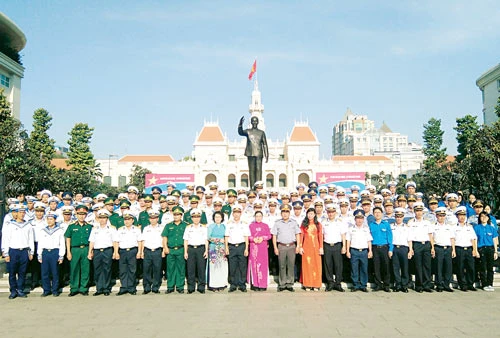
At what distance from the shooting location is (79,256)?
24.2 feet

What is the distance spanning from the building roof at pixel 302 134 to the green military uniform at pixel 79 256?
224ft

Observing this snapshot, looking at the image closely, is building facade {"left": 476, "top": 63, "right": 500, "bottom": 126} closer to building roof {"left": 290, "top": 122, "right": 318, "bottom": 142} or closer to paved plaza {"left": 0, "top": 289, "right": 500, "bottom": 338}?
building roof {"left": 290, "top": 122, "right": 318, "bottom": 142}

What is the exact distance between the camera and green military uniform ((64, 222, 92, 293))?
24.1 ft

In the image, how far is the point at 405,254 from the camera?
7.46 metres

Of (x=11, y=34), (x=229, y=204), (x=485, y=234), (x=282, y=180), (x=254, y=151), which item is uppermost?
(x=11, y=34)

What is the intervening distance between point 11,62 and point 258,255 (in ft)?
119

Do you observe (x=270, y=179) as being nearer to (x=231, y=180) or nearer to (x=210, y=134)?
(x=231, y=180)

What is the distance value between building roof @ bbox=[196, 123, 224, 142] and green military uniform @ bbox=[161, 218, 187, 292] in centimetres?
6783

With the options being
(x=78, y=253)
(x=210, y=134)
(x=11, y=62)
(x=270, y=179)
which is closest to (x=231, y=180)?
(x=270, y=179)

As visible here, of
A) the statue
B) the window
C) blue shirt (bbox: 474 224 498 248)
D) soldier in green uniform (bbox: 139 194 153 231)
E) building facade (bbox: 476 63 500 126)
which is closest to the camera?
blue shirt (bbox: 474 224 498 248)

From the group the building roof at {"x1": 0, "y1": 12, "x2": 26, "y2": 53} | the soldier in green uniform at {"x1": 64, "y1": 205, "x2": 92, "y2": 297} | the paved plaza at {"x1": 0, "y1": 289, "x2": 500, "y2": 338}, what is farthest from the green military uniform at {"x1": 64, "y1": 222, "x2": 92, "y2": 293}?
the building roof at {"x1": 0, "y1": 12, "x2": 26, "y2": 53}

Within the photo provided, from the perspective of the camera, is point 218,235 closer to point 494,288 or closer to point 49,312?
point 49,312

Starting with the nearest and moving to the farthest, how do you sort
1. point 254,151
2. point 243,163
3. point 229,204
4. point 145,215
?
point 145,215 → point 229,204 → point 254,151 → point 243,163

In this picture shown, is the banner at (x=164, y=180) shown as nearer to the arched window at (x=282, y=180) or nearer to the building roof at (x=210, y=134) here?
the arched window at (x=282, y=180)
